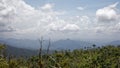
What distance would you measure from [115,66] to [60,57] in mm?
26265

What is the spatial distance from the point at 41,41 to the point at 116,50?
5346 inches

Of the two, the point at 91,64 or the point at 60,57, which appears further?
the point at 60,57

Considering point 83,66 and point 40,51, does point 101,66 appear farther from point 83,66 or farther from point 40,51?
point 40,51

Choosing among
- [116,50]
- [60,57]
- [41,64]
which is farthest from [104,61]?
[41,64]

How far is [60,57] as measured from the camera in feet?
374

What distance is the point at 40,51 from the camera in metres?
6.09

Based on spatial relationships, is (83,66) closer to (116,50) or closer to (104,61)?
(104,61)

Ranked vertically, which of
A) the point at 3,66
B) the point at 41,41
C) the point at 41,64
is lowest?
the point at 3,66


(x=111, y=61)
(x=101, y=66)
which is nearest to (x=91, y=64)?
(x=101, y=66)

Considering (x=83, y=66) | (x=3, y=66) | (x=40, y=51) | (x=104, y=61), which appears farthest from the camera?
(x=104, y=61)

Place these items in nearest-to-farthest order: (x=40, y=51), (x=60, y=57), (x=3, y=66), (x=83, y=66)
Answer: (x=40, y=51) → (x=3, y=66) → (x=83, y=66) → (x=60, y=57)

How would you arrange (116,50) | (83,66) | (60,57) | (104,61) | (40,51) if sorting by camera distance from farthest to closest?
1. (116,50)
2. (60,57)
3. (104,61)
4. (83,66)
5. (40,51)

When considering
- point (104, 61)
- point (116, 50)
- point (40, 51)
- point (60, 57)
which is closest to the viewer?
point (40, 51)

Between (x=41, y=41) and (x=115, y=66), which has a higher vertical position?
(x=41, y=41)
